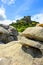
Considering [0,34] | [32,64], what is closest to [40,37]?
[32,64]

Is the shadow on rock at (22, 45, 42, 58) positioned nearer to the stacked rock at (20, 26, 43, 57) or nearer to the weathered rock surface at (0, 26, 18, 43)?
the stacked rock at (20, 26, 43, 57)

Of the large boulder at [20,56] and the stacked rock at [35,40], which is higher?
the stacked rock at [35,40]

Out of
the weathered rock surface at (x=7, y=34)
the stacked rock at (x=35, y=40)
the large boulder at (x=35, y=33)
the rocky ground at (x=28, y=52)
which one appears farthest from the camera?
the weathered rock surface at (x=7, y=34)

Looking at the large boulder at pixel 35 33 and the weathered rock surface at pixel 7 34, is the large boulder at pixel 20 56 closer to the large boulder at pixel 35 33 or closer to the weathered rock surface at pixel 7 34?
the large boulder at pixel 35 33

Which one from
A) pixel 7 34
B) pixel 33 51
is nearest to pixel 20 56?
pixel 33 51

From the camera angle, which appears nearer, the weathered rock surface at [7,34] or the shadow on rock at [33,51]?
the shadow on rock at [33,51]

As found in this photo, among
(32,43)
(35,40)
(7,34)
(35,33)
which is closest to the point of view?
(32,43)

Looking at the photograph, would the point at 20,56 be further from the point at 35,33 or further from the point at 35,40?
the point at 35,33

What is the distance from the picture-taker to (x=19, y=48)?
39.7 feet

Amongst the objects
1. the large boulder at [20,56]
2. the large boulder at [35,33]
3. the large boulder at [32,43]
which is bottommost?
the large boulder at [20,56]

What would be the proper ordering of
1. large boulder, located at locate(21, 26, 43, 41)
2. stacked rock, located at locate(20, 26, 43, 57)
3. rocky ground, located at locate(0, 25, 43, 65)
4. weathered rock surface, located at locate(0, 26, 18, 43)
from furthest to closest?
weathered rock surface, located at locate(0, 26, 18, 43), large boulder, located at locate(21, 26, 43, 41), stacked rock, located at locate(20, 26, 43, 57), rocky ground, located at locate(0, 25, 43, 65)

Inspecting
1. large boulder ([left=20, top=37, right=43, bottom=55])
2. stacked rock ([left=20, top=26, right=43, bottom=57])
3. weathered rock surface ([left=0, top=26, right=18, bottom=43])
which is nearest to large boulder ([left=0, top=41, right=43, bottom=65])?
stacked rock ([left=20, top=26, right=43, bottom=57])

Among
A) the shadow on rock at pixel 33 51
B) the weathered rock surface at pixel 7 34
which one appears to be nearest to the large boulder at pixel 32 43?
the shadow on rock at pixel 33 51

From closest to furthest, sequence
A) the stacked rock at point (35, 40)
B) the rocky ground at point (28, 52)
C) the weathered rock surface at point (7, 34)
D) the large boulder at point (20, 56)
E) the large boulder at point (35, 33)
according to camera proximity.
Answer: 1. the large boulder at point (20, 56)
2. the rocky ground at point (28, 52)
3. the stacked rock at point (35, 40)
4. the large boulder at point (35, 33)
5. the weathered rock surface at point (7, 34)
